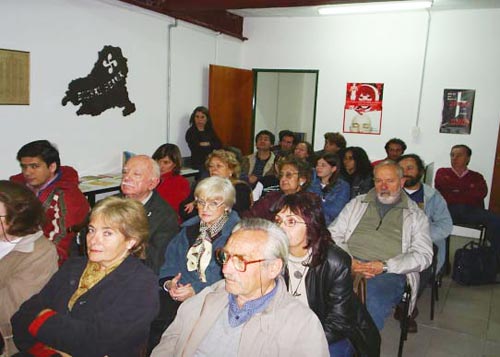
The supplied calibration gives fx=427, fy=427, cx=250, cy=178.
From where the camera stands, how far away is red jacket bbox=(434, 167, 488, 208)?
15.0 ft

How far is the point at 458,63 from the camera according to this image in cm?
549

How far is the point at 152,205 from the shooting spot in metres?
2.58

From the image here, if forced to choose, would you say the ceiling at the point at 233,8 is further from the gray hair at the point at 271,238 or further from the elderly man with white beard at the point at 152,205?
the gray hair at the point at 271,238

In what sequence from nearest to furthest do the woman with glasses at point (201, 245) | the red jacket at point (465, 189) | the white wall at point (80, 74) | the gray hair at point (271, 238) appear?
the gray hair at point (271, 238) < the woman with glasses at point (201, 245) < the white wall at point (80, 74) < the red jacket at point (465, 189)

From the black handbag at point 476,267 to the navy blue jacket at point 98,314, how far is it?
10.5ft

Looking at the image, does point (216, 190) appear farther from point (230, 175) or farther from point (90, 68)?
point (90, 68)

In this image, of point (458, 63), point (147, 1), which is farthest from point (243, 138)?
point (458, 63)

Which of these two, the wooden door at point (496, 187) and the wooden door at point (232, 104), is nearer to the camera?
the wooden door at point (496, 187)

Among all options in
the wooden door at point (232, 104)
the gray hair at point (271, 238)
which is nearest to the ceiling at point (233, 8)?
the wooden door at point (232, 104)

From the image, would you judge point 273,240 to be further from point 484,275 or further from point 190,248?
point 484,275

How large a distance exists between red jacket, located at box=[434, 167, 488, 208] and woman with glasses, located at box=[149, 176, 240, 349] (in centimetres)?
315

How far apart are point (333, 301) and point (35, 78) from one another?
3.31 m

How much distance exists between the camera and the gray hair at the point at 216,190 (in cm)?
238

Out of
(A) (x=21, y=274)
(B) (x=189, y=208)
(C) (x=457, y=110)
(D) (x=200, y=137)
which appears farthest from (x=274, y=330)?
(C) (x=457, y=110)
